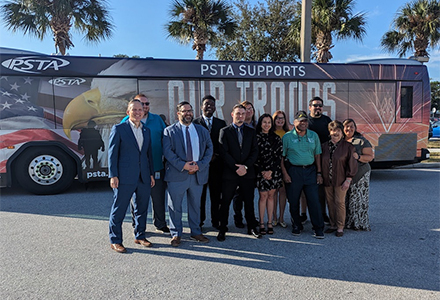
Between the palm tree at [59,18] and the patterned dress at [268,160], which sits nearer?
the patterned dress at [268,160]

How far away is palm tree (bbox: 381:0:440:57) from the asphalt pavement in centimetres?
1594

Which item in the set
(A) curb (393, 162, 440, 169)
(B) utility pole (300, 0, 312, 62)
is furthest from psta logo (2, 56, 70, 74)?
(A) curb (393, 162, 440, 169)

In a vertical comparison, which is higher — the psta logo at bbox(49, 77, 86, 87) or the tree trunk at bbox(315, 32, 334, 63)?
the tree trunk at bbox(315, 32, 334, 63)

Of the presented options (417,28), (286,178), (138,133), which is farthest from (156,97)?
(417,28)

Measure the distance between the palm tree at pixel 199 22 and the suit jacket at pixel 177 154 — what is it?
12.0 meters

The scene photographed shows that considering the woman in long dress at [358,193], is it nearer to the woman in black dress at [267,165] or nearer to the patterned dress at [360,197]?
the patterned dress at [360,197]

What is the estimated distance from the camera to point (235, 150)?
441 centimetres

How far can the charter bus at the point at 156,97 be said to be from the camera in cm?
696

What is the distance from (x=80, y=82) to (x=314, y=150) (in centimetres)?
538

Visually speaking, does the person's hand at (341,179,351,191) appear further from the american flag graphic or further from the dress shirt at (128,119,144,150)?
the american flag graphic

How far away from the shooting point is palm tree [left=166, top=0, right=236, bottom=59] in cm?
1492

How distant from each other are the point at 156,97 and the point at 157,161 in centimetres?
330

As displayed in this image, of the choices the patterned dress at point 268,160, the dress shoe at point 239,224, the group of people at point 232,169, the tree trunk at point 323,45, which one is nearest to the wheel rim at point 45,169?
the group of people at point 232,169

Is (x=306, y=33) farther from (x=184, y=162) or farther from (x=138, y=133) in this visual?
(x=138, y=133)
